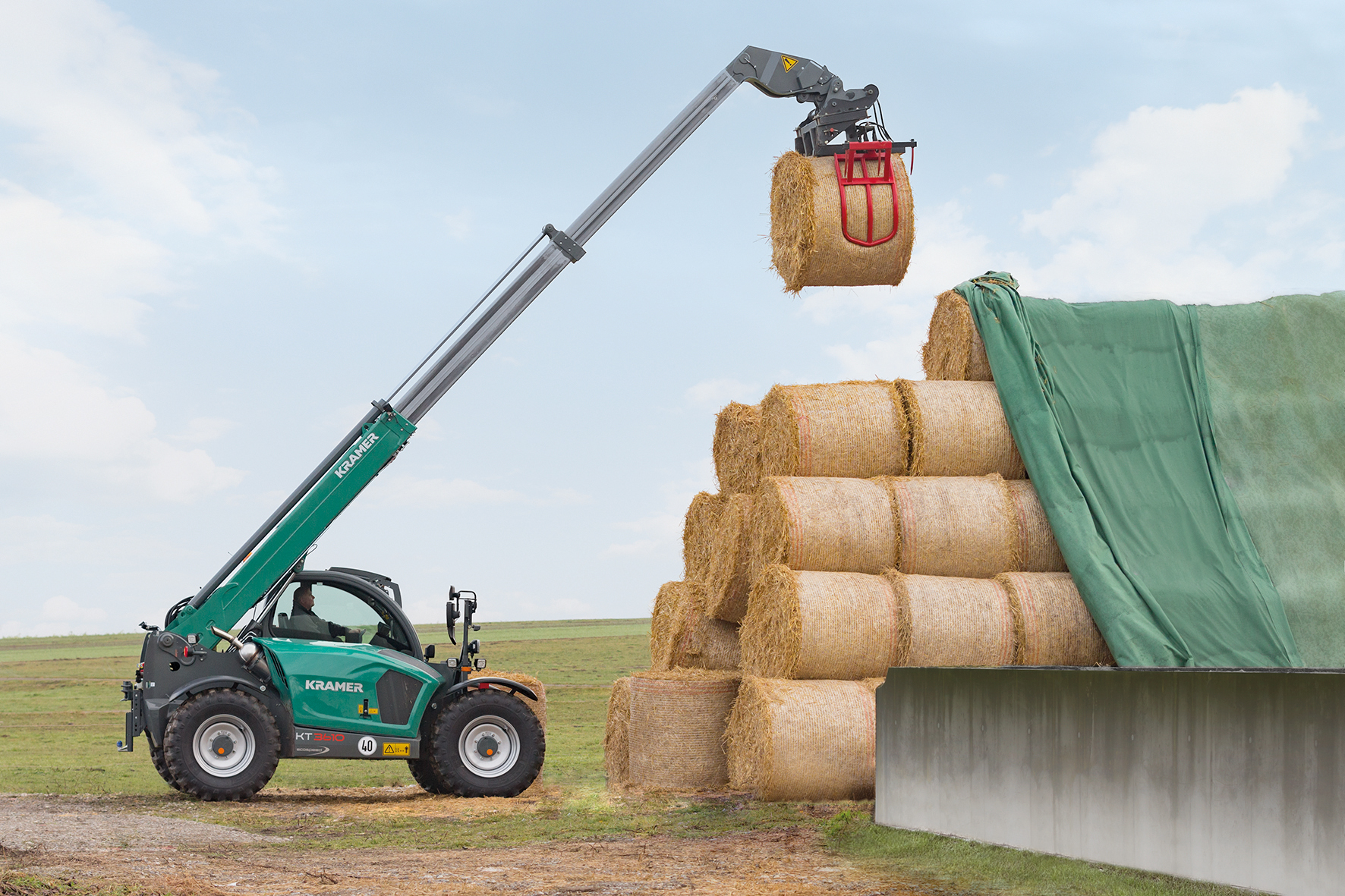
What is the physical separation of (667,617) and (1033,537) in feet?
11.0

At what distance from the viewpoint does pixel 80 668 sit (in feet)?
118

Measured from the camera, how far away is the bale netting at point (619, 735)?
11.5m

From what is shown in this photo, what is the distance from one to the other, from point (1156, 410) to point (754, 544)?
408cm

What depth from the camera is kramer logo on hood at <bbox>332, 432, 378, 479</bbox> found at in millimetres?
11766

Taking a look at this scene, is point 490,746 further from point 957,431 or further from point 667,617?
point 957,431

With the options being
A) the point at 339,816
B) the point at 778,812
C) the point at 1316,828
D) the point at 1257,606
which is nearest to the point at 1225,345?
the point at 1257,606

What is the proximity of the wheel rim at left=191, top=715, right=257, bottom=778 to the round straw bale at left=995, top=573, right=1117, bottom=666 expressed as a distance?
604 cm

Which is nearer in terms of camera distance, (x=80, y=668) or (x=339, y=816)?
(x=339, y=816)

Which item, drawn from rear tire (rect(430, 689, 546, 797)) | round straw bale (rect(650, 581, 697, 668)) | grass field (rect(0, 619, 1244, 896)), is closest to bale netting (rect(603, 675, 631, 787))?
grass field (rect(0, 619, 1244, 896))

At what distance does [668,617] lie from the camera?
12477mm

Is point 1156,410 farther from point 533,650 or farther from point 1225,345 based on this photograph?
point 533,650

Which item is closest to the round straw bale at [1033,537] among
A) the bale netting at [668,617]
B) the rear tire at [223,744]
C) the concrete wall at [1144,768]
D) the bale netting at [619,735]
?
the bale netting at [668,617]

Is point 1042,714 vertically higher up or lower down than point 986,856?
higher up

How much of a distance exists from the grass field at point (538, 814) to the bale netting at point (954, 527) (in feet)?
7.12
